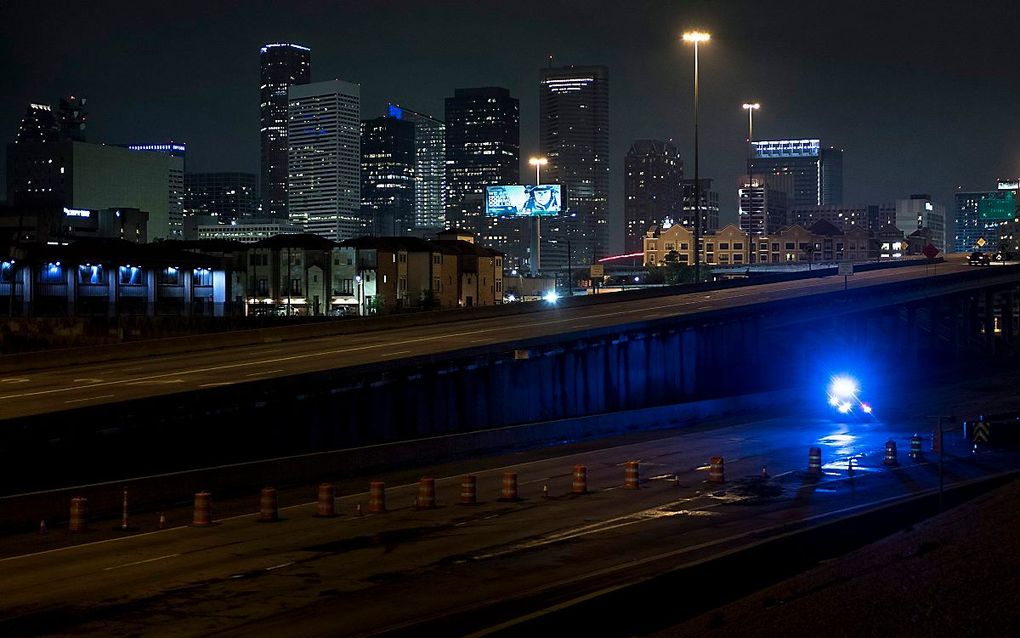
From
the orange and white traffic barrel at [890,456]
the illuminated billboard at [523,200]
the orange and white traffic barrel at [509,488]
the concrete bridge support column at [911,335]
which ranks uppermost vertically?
the illuminated billboard at [523,200]

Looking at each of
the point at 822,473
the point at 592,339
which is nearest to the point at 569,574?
the point at 822,473

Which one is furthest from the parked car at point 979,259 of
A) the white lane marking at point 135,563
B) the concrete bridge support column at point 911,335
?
the white lane marking at point 135,563

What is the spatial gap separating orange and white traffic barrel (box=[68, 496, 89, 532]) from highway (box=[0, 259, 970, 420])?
7.36 metres

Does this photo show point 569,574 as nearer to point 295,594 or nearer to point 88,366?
point 295,594

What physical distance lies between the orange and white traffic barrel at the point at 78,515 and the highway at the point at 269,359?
736cm

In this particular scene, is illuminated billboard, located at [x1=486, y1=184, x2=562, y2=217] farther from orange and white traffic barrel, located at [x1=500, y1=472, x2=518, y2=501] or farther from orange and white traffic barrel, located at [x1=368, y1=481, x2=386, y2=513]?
orange and white traffic barrel, located at [x1=368, y1=481, x2=386, y2=513]

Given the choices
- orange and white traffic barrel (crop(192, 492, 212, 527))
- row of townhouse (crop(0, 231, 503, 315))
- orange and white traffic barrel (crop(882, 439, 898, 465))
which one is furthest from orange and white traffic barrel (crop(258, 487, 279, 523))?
row of townhouse (crop(0, 231, 503, 315))

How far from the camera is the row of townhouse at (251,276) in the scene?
88.0 m

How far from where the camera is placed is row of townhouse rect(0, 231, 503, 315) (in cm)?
8800

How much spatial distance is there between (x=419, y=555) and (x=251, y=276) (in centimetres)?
10114

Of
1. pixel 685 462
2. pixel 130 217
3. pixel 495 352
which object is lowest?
pixel 685 462

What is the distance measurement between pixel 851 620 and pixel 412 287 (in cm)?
11432

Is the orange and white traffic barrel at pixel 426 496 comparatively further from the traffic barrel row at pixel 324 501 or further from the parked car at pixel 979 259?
the parked car at pixel 979 259

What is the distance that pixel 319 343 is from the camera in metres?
54.4
